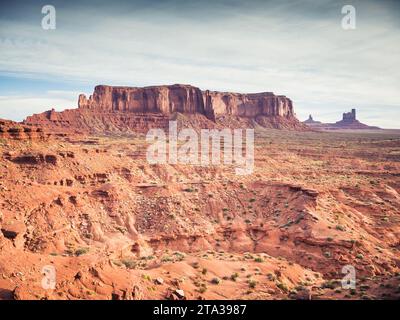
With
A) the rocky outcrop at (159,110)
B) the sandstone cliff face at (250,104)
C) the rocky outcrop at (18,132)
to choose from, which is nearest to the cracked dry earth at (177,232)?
the rocky outcrop at (18,132)

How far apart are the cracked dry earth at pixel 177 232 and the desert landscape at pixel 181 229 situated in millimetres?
98

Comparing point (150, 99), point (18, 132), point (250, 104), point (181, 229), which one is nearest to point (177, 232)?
point (181, 229)

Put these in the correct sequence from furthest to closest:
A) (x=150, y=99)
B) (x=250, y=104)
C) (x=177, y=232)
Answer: (x=250, y=104) → (x=150, y=99) → (x=177, y=232)

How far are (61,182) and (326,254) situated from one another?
22.7 m

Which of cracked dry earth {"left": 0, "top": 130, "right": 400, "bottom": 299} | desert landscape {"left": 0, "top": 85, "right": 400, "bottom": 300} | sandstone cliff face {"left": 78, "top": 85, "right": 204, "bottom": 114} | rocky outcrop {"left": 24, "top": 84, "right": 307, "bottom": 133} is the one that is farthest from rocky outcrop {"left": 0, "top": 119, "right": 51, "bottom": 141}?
sandstone cliff face {"left": 78, "top": 85, "right": 204, "bottom": 114}

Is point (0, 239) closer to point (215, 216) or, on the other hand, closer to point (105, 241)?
point (105, 241)

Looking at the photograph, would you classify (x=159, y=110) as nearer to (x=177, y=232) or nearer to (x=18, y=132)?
(x=18, y=132)

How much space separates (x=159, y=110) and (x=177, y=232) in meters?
103

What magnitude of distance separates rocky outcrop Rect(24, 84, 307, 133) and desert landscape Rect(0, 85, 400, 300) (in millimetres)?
60061

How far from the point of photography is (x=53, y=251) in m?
23.2

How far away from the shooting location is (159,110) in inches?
5153

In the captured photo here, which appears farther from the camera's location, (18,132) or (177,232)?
(18,132)

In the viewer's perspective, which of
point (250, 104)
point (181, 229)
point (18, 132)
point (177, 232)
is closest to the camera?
point (177, 232)
